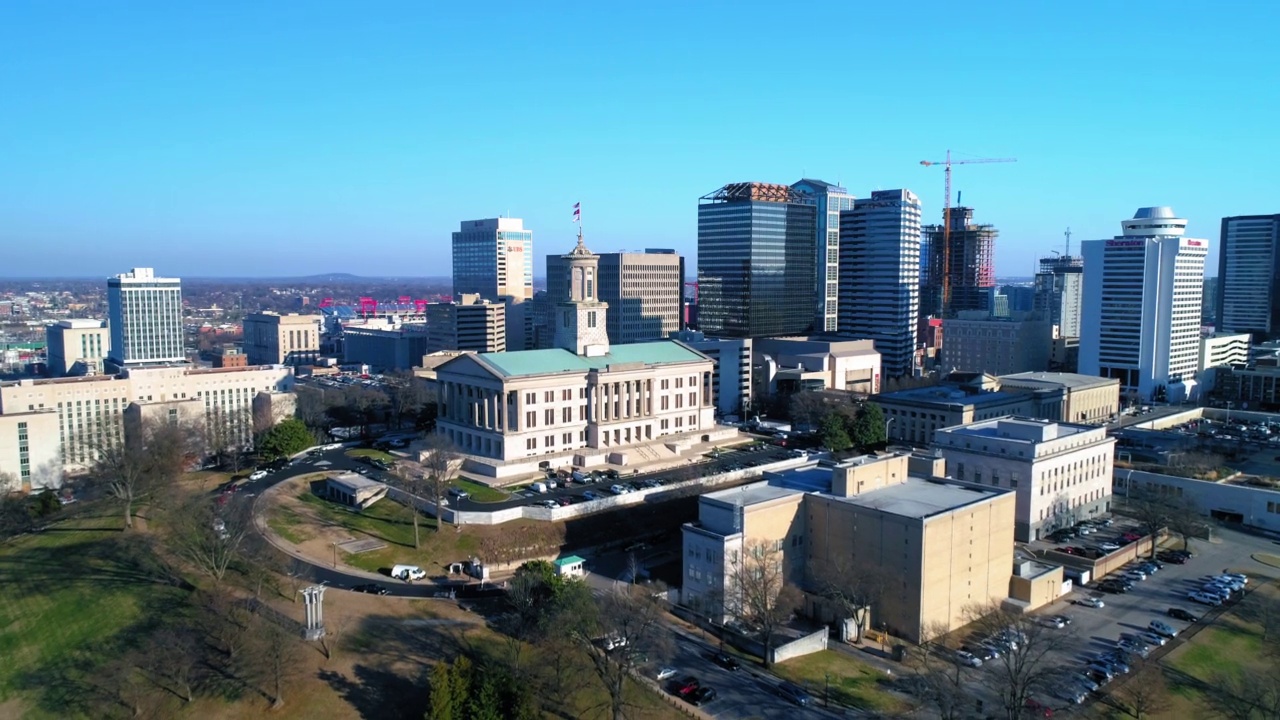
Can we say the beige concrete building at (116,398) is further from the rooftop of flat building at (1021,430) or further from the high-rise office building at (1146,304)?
the high-rise office building at (1146,304)

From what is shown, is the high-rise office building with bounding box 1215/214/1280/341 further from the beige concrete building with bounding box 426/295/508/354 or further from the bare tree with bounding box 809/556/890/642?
the bare tree with bounding box 809/556/890/642

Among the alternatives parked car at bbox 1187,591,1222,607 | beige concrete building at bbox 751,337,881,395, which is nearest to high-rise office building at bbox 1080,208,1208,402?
beige concrete building at bbox 751,337,881,395

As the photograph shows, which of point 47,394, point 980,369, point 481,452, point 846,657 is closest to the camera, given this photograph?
point 846,657

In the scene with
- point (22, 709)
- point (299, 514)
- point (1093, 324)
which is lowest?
point (22, 709)

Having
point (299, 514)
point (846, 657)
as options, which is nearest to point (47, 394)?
point (299, 514)

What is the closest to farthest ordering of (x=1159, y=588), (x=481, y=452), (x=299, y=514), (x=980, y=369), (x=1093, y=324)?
(x=1159, y=588), (x=299, y=514), (x=481, y=452), (x=1093, y=324), (x=980, y=369)

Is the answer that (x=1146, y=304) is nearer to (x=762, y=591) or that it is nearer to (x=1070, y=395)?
(x=1070, y=395)

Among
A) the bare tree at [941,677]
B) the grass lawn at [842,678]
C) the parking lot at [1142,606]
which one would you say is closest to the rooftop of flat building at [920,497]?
the bare tree at [941,677]

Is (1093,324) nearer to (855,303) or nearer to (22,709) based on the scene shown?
(855,303)
